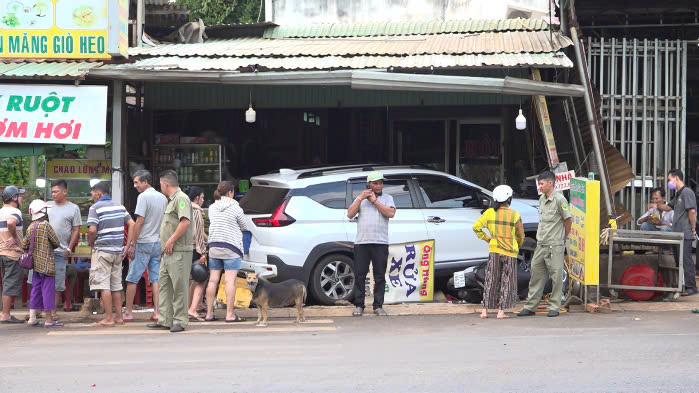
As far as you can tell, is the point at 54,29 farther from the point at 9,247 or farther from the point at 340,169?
the point at 340,169

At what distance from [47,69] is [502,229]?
6.82 meters

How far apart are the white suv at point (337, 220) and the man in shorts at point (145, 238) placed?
1.18 metres

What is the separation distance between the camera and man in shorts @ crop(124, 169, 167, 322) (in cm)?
1057

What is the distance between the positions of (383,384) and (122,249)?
4.90m

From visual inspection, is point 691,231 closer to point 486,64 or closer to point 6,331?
point 486,64

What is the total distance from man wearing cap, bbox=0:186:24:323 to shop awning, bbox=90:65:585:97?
2198 mm

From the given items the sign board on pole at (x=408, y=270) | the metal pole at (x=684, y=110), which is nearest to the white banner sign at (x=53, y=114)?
the sign board on pole at (x=408, y=270)

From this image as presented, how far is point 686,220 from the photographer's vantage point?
12211 mm

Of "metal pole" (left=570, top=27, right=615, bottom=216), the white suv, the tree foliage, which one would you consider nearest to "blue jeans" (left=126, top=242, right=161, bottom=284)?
the white suv

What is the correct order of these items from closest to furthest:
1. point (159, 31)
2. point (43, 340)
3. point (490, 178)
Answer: point (43, 340)
point (490, 178)
point (159, 31)

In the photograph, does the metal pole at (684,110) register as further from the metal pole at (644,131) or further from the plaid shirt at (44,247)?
the plaid shirt at (44,247)

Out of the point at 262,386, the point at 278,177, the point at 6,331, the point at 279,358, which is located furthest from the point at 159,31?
the point at 262,386

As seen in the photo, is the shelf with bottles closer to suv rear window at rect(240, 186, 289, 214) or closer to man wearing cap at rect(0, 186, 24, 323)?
suv rear window at rect(240, 186, 289, 214)

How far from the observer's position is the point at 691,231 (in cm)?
1222
